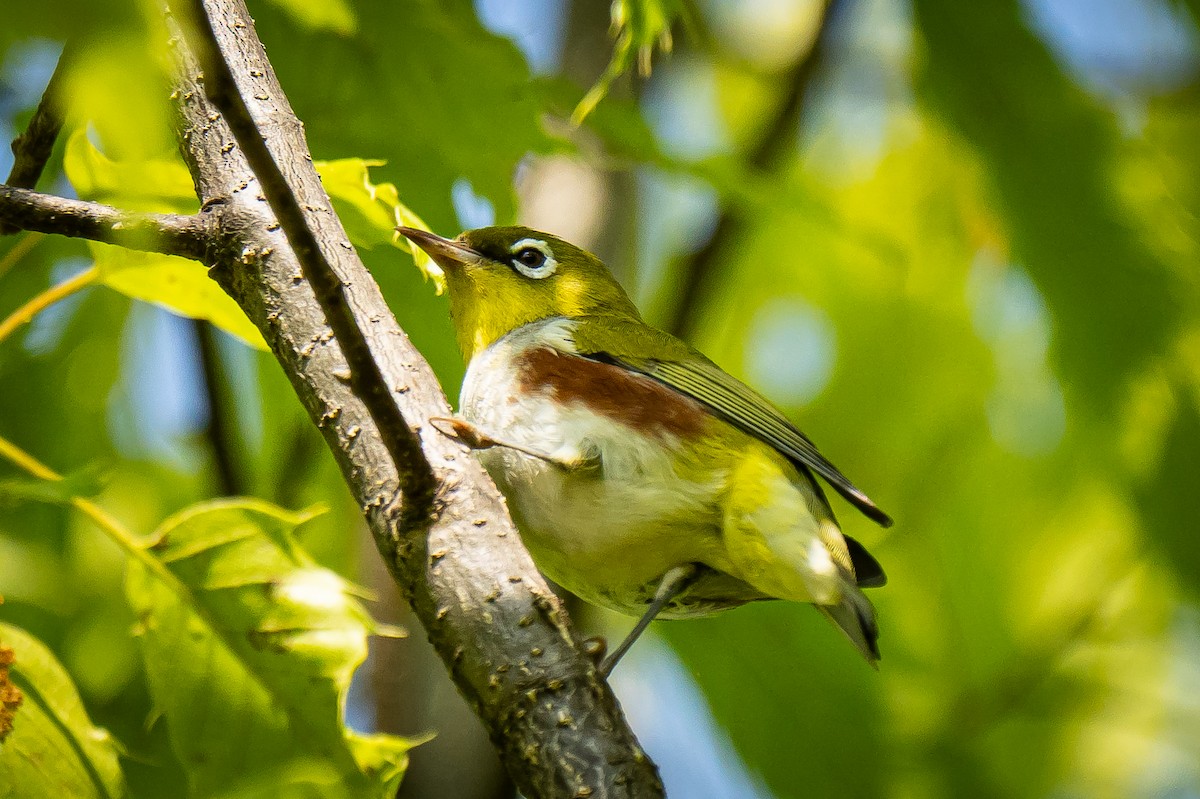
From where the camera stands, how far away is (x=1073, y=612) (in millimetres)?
4879

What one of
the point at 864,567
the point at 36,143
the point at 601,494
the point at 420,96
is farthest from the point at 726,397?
the point at 36,143

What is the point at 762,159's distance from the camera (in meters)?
5.22

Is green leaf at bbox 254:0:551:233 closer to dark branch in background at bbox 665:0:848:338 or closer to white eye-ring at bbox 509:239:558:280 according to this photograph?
white eye-ring at bbox 509:239:558:280

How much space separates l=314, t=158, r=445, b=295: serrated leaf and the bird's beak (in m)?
0.21

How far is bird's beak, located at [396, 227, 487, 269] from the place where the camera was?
3.06 meters

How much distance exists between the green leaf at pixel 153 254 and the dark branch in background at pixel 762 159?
2.50 metres

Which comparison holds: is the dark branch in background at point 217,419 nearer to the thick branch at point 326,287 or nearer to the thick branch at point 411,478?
the thick branch at point 411,478

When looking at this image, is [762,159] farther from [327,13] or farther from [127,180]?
[127,180]

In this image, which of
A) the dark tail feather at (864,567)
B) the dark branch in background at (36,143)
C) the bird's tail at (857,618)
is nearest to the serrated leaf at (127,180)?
the dark branch in background at (36,143)

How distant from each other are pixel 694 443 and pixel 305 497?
6.50 ft

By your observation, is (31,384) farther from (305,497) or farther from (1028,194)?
(1028,194)

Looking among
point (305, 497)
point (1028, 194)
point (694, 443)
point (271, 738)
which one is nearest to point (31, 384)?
point (305, 497)

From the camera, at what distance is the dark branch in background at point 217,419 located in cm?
398

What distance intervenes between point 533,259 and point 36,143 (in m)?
2.01
